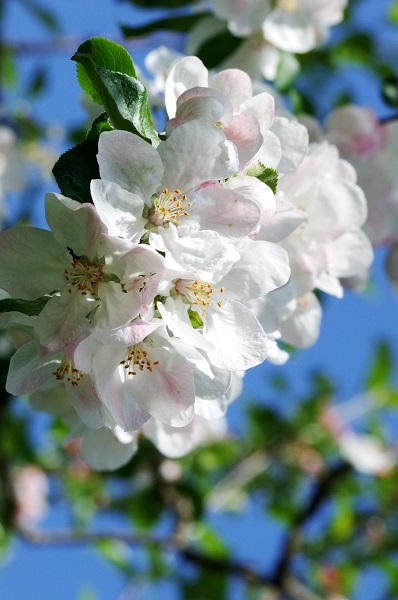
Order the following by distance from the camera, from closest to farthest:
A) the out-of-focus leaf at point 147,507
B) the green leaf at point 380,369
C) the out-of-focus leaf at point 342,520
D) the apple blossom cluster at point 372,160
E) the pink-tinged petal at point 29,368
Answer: the pink-tinged petal at point 29,368 → the apple blossom cluster at point 372,160 → the out-of-focus leaf at point 147,507 → the out-of-focus leaf at point 342,520 → the green leaf at point 380,369

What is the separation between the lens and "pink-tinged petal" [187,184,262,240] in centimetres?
79

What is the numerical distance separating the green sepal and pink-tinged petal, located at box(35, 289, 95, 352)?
0.12 meters

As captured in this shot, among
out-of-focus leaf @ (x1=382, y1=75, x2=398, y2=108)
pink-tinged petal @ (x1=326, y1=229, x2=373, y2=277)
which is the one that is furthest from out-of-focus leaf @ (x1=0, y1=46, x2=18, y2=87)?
pink-tinged petal @ (x1=326, y1=229, x2=373, y2=277)

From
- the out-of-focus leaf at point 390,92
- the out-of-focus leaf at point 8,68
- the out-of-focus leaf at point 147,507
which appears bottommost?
the out-of-focus leaf at point 147,507

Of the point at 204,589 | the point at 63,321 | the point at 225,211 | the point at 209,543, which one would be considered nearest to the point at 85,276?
the point at 63,321

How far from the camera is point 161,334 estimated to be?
805 mm

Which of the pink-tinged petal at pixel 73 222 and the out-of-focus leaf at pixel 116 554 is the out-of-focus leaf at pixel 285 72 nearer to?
the pink-tinged petal at pixel 73 222

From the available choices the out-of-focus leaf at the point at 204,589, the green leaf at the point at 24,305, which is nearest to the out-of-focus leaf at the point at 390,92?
the green leaf at the point at 24,305

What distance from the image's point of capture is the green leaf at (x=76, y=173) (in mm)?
790

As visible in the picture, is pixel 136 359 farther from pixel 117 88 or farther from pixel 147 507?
pixel 147 507

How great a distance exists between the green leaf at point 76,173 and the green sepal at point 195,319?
0.16m

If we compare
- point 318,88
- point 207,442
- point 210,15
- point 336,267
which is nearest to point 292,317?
point 336,267

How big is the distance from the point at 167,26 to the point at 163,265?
0.94 meters

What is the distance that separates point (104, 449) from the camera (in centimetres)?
105
